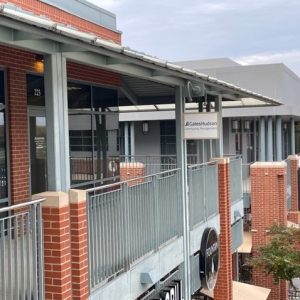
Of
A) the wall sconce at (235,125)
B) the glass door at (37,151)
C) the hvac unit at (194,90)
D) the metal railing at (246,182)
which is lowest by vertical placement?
the metal railing at (246,182)

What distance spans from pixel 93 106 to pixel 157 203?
3.84m

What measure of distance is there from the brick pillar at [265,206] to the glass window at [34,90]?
523 inches

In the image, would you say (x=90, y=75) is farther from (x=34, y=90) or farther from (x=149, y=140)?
(x=149, y=140)

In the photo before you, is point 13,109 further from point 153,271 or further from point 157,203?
point 153,271

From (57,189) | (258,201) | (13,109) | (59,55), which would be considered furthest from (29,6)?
(258,201)

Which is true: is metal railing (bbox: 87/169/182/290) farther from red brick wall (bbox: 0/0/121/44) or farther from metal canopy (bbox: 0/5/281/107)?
red brick wall (bbox: 0/0/121/44)

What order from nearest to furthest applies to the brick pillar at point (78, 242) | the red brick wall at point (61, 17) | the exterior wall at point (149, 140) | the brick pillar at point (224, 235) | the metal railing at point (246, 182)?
the brick pillar at point (78, 242)
the red brick wall at point (61, 17)
the brick pillar at point (224, 235)
the metal railing at point (246, 182)
the exterior wall at point (149, 140)

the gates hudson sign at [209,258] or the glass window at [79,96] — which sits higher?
the glass window at [79,96]

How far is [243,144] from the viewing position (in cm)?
2852

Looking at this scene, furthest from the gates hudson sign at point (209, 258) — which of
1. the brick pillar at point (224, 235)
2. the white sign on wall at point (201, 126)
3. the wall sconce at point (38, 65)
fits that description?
the wall sconce at point (38, 65)

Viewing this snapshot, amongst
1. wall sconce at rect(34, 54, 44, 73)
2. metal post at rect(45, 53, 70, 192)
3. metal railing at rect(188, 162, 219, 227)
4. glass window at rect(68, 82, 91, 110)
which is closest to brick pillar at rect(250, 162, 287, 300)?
metal railing at rect(188, 162, 219, 227)

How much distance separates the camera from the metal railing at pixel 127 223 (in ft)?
22.2

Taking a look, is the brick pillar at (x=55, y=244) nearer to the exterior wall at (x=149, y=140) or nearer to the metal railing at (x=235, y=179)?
the metal railing at (x=235, y=179)

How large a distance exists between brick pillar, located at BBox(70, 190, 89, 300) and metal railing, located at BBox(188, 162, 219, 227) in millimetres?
4870
